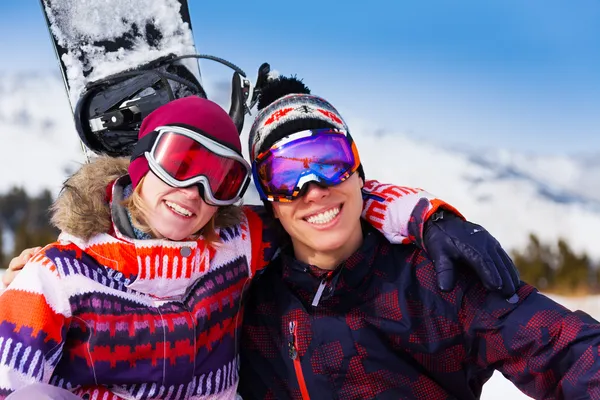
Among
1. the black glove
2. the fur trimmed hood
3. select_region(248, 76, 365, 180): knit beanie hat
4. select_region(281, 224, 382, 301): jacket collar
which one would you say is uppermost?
select_region(248, 76, 365, 180): knit beanie hat

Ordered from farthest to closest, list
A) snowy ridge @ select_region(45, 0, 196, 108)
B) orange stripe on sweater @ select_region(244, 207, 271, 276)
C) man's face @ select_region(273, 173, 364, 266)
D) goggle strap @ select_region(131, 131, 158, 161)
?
1. snowy ridge @ select_region(45, 0, 196, 108)
2. orange stripe on sweater @ select_region(244, 207, 271, 276)
3. man's face @ select_region(273, 173, 364, 266)
4. goggle strap @ select_region(131, 131, 158, 161)

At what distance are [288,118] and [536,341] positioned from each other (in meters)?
1.19

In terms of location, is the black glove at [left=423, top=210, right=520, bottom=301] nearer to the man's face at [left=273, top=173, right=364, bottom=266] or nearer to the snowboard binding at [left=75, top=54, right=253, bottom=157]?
the man's face at [left=273, top=173, right=364, bottom=266]

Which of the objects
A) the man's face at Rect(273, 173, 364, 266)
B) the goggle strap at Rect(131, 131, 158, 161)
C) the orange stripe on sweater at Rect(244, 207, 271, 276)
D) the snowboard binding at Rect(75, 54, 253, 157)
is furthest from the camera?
the snowboard binding at Rect(75, 54, 253, 157)

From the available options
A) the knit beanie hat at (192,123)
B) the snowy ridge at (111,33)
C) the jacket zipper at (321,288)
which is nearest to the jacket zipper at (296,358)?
the jacket zipper at (321,288)

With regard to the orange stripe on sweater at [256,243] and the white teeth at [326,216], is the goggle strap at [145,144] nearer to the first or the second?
the orange stripe on sweater at [256,243]

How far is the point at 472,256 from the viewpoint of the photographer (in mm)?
1927

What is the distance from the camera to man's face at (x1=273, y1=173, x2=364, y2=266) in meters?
2.28

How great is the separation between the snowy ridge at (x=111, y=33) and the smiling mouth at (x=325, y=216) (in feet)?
5.17

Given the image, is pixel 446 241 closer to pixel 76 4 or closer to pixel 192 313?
pixel 192 313

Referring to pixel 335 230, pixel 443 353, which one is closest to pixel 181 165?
pixel 335 230

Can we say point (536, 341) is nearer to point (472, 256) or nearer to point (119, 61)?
point (472, 256)

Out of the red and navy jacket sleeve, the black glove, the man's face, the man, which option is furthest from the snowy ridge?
the red and navy jacket sleeve

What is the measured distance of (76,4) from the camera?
3.39 m
